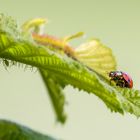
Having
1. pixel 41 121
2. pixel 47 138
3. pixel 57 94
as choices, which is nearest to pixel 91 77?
pixel 57 94

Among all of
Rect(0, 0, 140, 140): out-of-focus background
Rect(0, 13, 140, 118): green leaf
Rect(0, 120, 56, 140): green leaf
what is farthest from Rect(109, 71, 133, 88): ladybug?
Rect(0, 0, 140, 140): out-of-focus background

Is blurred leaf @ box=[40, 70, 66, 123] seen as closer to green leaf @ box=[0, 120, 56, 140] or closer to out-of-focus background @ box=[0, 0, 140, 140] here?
green leaf @ box=[0, 120, 56, 140]

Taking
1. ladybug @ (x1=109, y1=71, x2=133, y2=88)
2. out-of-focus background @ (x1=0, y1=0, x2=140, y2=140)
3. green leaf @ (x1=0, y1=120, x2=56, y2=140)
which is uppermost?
ladybug @ (x1=109, y1=71, x2=133, y2=88)

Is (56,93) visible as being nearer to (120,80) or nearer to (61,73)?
(61,73)

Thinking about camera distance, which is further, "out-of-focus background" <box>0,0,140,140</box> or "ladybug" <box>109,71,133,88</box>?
"out-of-focus background" <box>0,0,140,140</box>

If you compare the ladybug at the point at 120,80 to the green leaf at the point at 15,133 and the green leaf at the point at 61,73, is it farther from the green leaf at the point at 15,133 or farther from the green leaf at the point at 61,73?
the green leaf at the point at 15,133

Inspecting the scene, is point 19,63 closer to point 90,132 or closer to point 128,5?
point 90,132
